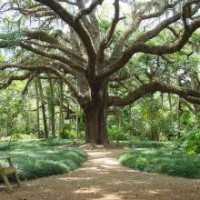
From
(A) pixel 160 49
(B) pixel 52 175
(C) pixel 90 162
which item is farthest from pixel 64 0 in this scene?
(B) pixel 52 175

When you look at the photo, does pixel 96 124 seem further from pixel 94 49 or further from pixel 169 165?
pixel 169 165

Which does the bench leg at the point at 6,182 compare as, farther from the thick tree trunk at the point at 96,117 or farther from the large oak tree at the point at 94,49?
the thick tree trunk at the point at 96,117

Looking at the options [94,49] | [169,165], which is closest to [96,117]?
[94,49]

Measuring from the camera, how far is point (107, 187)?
8.98 m

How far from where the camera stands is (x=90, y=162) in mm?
14359

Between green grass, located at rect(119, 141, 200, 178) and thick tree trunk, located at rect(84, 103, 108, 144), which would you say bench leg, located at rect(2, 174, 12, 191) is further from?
thick tree trunk, located at rect(84, 103, 108, 144)

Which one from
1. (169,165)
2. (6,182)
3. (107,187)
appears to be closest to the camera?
(6,182)

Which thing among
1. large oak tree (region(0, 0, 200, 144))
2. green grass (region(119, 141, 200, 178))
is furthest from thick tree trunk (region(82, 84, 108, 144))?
green grass (region(119, 141, 200, 178))

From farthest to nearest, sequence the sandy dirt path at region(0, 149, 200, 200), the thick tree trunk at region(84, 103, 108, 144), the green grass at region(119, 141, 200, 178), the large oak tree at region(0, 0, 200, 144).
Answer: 1. the thick tree trunk at region(84, 103, 108, 144)
2. the large oak tree at region(0, 0, 200, 144)
3. the green grass at region(119, 141, 200, 178)
4. the sandy dirt path at region(0, 149, 200, 200)

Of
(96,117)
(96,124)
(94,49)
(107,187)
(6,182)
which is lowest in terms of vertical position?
(107,187)

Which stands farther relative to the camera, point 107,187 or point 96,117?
point 96,117

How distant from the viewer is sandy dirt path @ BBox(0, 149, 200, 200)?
7918mm

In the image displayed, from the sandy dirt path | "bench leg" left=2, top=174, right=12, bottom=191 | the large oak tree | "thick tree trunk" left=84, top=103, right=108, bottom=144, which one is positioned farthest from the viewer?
"thick tree trunk" left=84, top=103, right=108, bottom=144

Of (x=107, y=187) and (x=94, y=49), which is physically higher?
(x=94, y=49)
